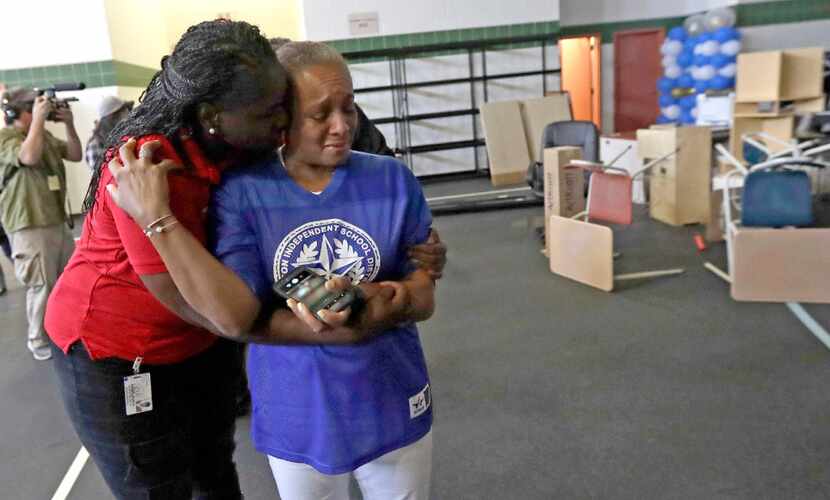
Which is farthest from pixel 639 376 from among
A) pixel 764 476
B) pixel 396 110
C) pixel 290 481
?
pixel 396 110

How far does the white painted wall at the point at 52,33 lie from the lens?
7.20 metres

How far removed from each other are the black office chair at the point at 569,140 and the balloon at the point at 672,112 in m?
4.82

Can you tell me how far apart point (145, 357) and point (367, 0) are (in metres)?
8.31

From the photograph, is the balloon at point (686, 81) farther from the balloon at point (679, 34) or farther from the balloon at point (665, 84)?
the balloon at point (679, 34)

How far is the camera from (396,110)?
29.4ft

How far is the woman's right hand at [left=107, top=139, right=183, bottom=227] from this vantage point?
32.2 inches

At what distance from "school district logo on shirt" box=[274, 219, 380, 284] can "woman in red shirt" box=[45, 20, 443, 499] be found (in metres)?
0.08

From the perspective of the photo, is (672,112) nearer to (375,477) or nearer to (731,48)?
(731,48)

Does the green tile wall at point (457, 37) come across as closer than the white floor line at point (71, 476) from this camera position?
No

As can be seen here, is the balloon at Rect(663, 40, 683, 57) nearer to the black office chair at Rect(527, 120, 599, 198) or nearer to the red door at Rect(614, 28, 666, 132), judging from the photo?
the red door at Rect(614, 28, 666, 132)

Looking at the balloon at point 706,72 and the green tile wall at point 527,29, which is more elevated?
the green tile wall at point 527,29

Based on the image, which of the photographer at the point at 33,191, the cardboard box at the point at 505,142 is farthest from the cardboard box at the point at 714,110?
the photographer at the point at 33,191

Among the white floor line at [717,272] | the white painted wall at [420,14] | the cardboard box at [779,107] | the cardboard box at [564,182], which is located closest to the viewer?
the white floor line at [717,272]

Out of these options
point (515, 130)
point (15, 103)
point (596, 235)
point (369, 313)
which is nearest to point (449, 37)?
point (515, 130)
